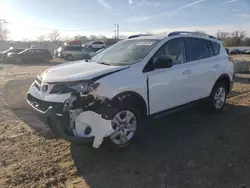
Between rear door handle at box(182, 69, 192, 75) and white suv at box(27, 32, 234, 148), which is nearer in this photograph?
white suv at box(27, 32, 234, 148)

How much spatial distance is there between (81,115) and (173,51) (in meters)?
2.29

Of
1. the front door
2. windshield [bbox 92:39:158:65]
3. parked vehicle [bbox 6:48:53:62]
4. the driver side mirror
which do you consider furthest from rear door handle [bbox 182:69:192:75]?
parked vehicle [bbox 6:48:53:62]

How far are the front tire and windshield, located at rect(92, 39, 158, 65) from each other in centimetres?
207

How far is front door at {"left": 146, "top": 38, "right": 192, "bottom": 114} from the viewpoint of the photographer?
169 inches

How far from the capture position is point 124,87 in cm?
382

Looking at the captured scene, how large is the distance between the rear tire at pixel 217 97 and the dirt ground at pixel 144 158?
44cm

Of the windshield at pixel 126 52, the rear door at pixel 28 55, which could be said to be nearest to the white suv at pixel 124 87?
the windshield at pixel 126 52

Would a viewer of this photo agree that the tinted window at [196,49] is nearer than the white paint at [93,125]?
No

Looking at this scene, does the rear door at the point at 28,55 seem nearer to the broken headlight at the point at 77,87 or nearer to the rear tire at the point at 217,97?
the rear tire at the point at 217,97

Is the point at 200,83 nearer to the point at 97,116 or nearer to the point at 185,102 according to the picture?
the point at 185,102

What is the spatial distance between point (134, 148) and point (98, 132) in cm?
91

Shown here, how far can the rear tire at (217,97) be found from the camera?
584 centimetres

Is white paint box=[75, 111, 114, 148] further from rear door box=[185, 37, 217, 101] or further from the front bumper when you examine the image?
rear door box=[185, 37, 217, 101]

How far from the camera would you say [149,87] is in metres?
4.20
